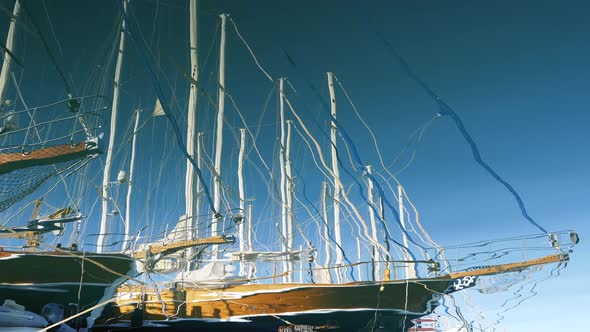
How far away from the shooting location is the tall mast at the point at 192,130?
20.2m

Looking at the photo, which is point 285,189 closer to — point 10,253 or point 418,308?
point 418,308

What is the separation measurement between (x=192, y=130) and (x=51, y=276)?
27.4ft

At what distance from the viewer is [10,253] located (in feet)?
44.9

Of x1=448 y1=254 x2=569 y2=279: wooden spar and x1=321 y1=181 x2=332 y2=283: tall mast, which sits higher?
x1=321 y1=181 x2=332 y2=283: tall mast

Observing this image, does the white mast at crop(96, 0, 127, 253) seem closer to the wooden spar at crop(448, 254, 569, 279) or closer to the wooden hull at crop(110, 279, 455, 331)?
the wooden hull at crop(110, 279, 455, 331)

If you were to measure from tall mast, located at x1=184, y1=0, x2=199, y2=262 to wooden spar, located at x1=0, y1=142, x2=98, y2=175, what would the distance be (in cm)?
703

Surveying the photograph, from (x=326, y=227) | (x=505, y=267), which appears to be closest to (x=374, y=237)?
(x=326, y=227)

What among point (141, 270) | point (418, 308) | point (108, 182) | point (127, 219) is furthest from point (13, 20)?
point (418, 308)

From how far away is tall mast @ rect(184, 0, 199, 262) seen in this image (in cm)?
2023

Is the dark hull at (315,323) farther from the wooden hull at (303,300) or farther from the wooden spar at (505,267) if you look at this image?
the wooden spar at (505,267)

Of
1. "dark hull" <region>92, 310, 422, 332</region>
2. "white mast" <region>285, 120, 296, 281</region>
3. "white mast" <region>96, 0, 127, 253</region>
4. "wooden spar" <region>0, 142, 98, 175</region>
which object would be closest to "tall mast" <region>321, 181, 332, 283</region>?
"white mast" <region>285, 120, 296, 281</region>

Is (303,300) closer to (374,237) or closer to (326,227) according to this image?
(326,227)

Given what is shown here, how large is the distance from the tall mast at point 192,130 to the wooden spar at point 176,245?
591 millimetres

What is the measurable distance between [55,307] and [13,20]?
1146 centimetres
